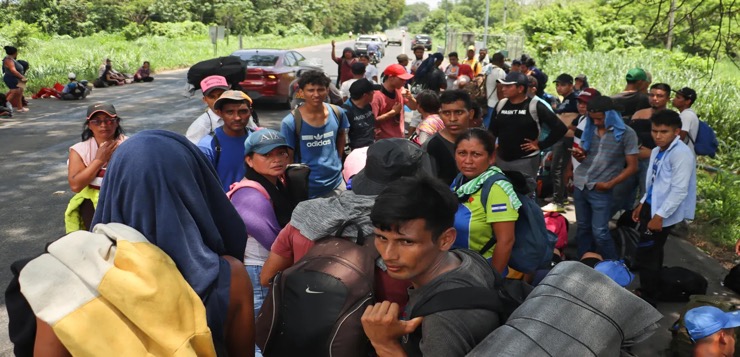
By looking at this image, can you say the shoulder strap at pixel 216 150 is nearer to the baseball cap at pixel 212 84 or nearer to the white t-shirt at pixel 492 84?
the baseball cap at pixel 212 84

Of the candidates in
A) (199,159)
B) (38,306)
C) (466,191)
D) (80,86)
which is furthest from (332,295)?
(80,86)

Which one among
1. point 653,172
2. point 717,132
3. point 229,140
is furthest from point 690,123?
point 717,132

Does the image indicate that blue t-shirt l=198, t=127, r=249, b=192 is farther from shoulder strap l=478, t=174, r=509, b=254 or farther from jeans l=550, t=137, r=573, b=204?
jeans l=550, t=137, r=573, b=204

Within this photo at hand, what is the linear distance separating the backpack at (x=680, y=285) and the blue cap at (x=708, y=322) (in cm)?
176

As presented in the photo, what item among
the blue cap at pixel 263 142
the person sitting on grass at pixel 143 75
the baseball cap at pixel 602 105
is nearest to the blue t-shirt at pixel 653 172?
the baseball cap at pixel 602 105

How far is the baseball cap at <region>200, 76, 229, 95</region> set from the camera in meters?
4.85

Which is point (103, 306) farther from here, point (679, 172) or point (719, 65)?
point (719, 65)

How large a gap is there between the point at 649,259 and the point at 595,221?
55cm

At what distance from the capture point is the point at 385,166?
9.55ft

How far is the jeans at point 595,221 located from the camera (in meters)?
5.34

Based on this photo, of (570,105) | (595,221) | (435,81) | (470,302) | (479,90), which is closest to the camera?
(470,302)

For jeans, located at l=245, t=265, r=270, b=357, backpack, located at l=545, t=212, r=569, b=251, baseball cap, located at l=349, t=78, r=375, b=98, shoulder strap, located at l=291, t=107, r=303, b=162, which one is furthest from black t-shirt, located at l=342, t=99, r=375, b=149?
jeans, located at l=245, t=265, r=270, b=357

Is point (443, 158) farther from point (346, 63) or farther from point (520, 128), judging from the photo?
point (346, 63)

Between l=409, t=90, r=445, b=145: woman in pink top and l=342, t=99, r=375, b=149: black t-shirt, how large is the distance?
1.83 feet
